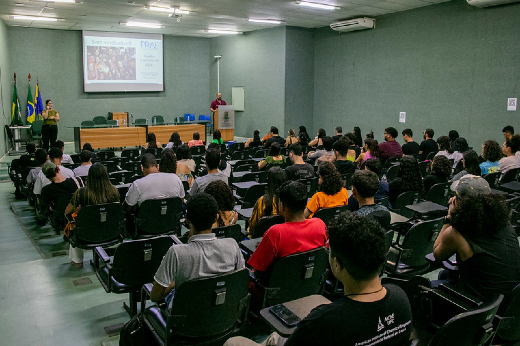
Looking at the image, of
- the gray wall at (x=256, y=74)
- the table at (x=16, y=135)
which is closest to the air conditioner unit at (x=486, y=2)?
the gray wall at (x=256, y=74)

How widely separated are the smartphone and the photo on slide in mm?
15802

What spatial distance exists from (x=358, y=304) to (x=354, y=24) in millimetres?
12279

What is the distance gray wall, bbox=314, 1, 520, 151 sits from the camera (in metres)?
9.89

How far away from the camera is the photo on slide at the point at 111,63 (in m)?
15.9

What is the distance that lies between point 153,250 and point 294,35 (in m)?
12.7

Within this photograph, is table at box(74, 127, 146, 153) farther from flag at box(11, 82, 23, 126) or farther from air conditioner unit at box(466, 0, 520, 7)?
air conditioner unit at box(466, 0, 520, 7)

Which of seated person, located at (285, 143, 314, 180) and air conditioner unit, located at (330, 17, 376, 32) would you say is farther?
air conditioner unit, located at (330, 17, 376, 32)

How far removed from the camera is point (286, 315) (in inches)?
76.1

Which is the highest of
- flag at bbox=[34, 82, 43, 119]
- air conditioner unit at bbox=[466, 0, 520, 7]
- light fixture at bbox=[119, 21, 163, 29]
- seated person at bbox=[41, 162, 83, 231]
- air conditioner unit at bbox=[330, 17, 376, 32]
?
light fixture at bbox=[119, 21, 163, 29]

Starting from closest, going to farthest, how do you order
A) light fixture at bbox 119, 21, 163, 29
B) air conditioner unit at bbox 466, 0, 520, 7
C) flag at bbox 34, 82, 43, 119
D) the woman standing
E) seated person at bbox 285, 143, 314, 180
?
seated person at bbox 285, 143, 314, 180, air conditioner unit at bbox 466, 0, 520, 7, the woman standing, light fixture at bbox 119, 21, 163, 29, flag at bbox 34, 82, 43, 119

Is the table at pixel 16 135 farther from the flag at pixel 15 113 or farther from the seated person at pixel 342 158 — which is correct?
the seated person at pixel 342 158

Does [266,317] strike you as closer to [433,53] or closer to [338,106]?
[433,53]

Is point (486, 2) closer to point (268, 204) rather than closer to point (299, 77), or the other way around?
point (299, 77)

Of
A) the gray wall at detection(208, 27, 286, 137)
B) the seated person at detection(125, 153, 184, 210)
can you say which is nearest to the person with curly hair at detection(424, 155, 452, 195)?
the seated person at detection(125, 153, 184, 210)
